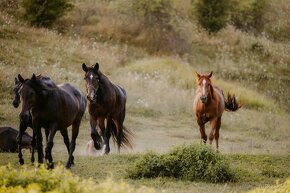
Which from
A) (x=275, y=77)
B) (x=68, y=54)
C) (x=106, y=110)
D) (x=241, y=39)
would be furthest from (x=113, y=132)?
(x=241, y=39)

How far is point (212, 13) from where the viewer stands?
151 ft

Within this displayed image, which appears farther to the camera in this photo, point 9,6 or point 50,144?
point 9,6

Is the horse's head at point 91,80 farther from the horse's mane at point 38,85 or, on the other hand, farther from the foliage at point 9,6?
the foliage at point 9,6

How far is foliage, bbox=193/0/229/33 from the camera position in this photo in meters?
45.4

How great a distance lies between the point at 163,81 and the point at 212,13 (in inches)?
653

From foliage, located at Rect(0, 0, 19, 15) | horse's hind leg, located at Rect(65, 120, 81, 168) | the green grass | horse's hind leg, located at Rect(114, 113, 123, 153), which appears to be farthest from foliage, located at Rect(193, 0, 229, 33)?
horse's hind leg, located at Rect(65, 120, 81, 168)

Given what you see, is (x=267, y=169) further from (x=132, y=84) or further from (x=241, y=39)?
(x=241, y=39)

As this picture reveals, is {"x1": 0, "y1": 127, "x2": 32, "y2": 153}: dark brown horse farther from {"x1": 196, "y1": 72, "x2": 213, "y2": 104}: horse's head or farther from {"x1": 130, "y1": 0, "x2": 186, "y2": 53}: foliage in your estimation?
{"x1": 130, "y1": 0, "x2": 186, "y2": 53}: foliage

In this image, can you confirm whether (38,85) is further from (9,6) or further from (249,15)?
(249,15)

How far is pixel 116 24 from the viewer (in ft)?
135

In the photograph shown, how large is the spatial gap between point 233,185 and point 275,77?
29.1 metres

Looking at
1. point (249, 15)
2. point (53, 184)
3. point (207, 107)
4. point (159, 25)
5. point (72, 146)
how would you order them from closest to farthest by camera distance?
point (53, 184), point (72, 146), point (207, 107), point (159, 25), point (249, 15)

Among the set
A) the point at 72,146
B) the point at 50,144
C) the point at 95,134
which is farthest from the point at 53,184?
the point at 95,134

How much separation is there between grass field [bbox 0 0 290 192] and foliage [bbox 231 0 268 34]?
280 centimetres
